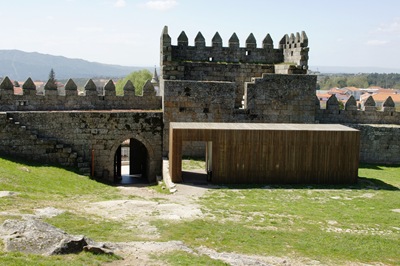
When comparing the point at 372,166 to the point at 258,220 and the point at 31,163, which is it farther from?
the point at 31,163

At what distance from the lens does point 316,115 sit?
78.9 ft

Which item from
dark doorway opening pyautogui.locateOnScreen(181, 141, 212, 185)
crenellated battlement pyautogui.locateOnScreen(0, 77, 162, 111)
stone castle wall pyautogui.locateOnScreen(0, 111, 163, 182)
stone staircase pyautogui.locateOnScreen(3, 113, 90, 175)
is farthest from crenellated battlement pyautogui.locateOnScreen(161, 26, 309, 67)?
stone staircase pyautogui.locateOnScreen(3, 113, 90, 175)

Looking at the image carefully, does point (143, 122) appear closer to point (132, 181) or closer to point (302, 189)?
point (132, 181)

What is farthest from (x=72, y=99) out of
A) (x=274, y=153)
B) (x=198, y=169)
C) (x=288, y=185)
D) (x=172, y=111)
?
(x=288, y=185)

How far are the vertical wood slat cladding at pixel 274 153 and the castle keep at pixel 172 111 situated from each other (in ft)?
12.4

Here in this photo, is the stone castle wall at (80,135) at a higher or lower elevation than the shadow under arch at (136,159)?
higher

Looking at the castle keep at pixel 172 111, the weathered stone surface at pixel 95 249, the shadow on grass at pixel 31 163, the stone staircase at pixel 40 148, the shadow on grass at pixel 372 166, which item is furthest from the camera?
the shadow on grass at pixel 372 166

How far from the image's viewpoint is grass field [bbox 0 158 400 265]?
10.3 m

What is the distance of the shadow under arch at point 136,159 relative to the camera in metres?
21.9

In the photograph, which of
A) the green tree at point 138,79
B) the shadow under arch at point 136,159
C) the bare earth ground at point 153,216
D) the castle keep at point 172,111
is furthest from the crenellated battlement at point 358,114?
the green tree at point 138,79

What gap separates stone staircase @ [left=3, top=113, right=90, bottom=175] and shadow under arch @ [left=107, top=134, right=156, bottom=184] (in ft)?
4.51

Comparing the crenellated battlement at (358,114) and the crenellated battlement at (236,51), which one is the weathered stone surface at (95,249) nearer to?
the crenellated battlement at (236,51)

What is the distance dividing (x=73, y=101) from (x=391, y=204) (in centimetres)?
1506

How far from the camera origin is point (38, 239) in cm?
886
